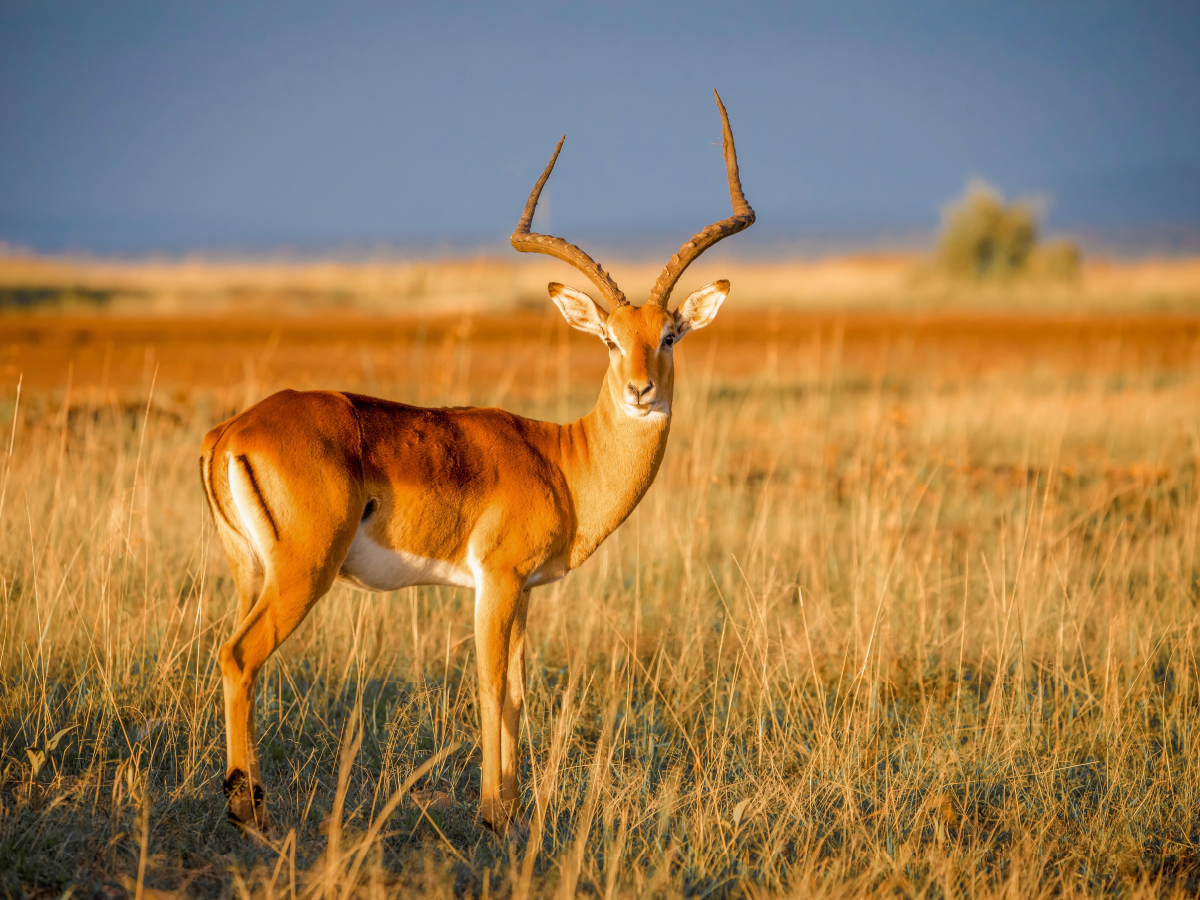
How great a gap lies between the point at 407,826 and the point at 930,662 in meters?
3.37

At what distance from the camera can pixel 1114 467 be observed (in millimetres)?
10109

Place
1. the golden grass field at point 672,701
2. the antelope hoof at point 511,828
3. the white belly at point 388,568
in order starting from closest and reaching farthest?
the golden grass field at point 672,701 < the white belly at point 388,568 < the antelope hoof at point 511,828

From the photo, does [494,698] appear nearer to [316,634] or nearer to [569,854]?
[569,854]

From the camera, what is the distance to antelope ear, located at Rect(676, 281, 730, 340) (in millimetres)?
4750

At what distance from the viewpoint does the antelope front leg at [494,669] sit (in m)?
4.03

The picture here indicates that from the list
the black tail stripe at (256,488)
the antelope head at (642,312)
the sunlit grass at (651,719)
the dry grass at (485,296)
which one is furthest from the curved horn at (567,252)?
the dry grass at (485,296)

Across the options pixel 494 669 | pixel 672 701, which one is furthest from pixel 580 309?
pixel 672 701

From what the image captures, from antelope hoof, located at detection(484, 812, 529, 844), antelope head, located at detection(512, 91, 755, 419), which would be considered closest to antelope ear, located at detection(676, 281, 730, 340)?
antelope head, located at detection(512, 91, 755, 419)

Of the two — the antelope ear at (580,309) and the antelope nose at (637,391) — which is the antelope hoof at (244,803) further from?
the antelope ear at (580,309)

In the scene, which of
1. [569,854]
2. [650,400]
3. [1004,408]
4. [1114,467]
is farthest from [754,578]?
[1004,408]

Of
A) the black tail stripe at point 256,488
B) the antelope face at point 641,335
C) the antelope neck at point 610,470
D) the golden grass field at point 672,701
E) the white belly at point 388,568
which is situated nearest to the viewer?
the black tail stripe at point 256,488

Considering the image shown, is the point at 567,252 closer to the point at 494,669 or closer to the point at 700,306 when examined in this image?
the point at 700,306

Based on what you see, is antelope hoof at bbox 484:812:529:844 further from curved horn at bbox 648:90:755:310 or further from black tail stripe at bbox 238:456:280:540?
curved horn at bbox 648:90:755:310

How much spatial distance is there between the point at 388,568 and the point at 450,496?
15.9 inches
